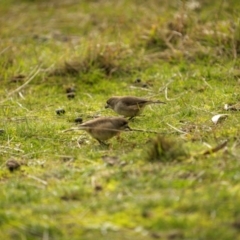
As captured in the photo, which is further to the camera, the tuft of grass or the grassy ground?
the tuft of grass

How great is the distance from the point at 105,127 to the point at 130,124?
0.87 meters

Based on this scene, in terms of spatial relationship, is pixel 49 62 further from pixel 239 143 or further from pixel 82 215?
pixel 82 215

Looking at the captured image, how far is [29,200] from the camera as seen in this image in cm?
475

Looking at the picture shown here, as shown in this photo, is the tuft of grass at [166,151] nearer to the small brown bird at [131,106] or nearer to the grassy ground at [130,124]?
the grassy ground at [130,124]

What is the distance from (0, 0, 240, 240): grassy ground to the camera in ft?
14.0

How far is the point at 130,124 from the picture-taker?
674 centimetres

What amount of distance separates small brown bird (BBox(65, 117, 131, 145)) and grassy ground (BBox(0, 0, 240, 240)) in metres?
0.10

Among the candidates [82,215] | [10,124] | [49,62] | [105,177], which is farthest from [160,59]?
[82,215]

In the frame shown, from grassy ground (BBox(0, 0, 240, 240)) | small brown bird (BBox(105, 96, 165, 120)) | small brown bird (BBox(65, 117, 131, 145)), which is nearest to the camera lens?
grassy ground (BBox(0, 0, 240, 240))

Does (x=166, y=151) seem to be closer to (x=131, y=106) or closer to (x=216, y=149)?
(x=216, y=149)

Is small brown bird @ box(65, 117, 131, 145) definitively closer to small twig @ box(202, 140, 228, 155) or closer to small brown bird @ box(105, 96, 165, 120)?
small brown bird @ box(105, 96, 165, 120)

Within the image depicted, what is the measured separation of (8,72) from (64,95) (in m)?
→ 0.89

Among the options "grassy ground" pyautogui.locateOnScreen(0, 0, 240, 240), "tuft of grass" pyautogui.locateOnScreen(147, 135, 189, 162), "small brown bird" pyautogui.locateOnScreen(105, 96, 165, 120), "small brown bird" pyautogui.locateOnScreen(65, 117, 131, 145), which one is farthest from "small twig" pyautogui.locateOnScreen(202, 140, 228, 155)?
"small brown bird" pyautogui.locateOnScreen(105, 96, 165, 120)

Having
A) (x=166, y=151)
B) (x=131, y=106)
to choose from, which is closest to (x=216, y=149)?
(x=166, y=151)
